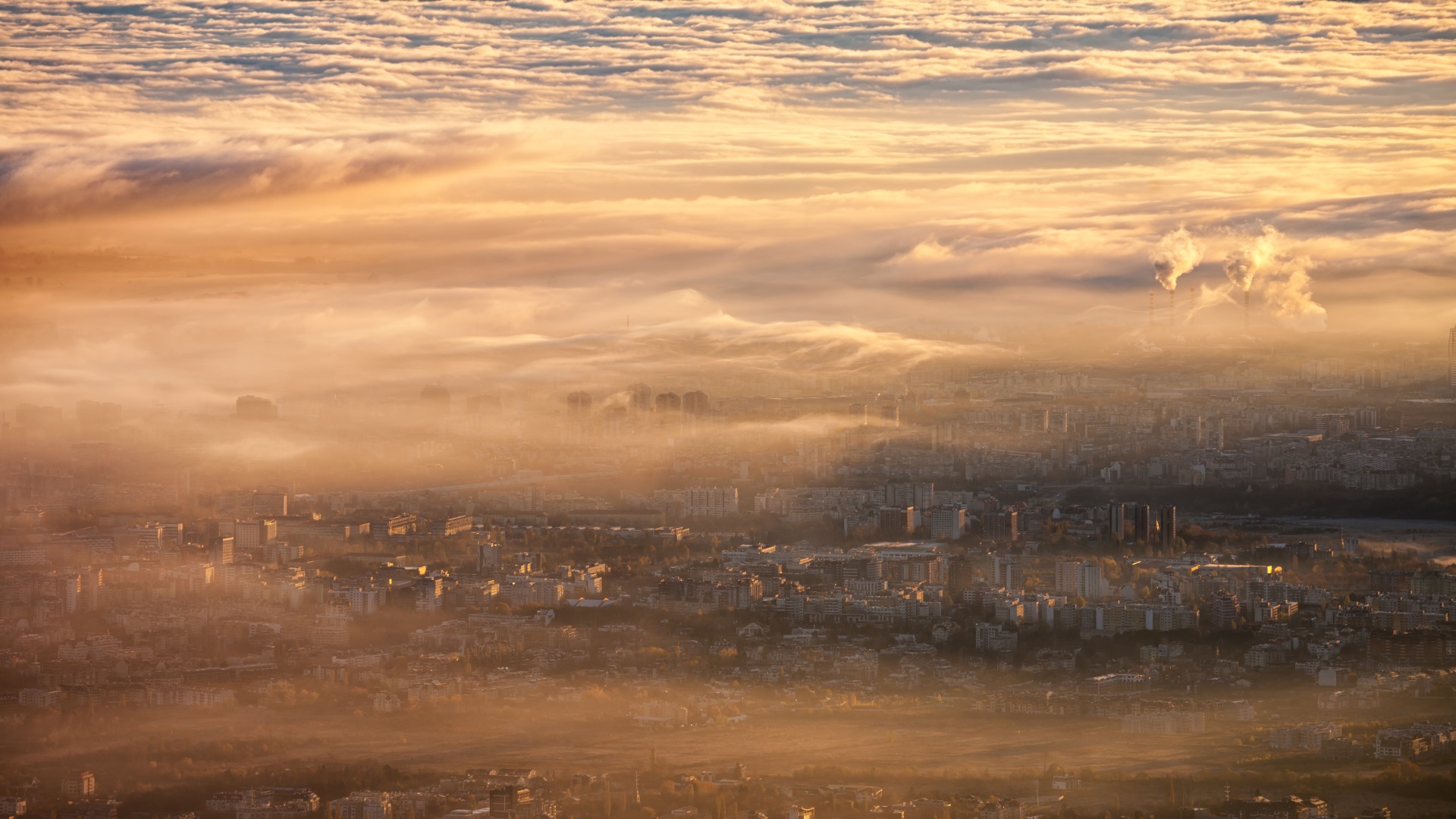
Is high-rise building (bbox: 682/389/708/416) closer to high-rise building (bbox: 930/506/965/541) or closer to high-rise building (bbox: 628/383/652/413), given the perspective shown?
high-rise building (bbox: 628/383/652/413)

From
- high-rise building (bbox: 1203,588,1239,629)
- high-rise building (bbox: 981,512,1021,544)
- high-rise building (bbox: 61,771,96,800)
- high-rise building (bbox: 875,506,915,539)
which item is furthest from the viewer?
high-rise building (bbox: 875,506,915,539)

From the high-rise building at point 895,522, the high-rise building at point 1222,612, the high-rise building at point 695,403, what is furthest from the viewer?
the high-rise building at point 695,403

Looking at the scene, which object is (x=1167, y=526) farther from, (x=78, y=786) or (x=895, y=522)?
(x=78, y=786)

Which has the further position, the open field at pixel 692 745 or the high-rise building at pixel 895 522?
the high-rise building at pixel 895 522

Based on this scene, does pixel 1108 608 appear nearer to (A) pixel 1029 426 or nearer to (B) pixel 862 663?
(B) pixel 862 663

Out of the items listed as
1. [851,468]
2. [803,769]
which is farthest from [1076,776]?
[851,468]

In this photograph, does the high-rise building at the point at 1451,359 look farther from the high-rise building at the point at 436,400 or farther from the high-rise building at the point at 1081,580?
the high-rise building at the point at 436,400

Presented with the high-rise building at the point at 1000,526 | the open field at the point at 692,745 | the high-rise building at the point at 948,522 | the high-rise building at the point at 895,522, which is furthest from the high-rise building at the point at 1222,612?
the high-rise building at the point at 895,522

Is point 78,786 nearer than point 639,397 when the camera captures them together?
Yes

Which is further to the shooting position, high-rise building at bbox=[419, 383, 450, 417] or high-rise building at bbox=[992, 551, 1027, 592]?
high-rise building at bbox=[419, 383, 450, 417]

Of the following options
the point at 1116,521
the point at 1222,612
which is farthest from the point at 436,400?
the point at 1222,612


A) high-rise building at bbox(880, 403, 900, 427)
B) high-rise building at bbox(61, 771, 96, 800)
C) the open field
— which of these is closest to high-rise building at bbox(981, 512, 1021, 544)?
high-rise building at bbox(880, 403, 900, 427)
